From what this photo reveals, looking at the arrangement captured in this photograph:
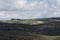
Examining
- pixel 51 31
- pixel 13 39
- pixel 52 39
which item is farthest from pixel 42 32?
pixel 13 39

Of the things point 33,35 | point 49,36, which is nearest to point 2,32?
point 33,35

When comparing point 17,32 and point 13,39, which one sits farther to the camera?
point 17,32

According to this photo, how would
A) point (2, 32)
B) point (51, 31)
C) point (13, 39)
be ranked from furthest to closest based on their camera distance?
point (51, 31) → point (2, 32) → point (13, 39)

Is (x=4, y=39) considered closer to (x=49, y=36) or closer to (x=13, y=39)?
(x=13, y=39)

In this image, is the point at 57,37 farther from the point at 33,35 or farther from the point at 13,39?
the point at 13,39

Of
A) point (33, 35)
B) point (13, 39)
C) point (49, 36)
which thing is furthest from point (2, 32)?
point (49, 36)

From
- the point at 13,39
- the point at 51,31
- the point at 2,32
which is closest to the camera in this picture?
the point at 13,39

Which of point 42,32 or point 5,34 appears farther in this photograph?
→ point 42,32

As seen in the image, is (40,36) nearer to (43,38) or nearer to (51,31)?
(43,38)
